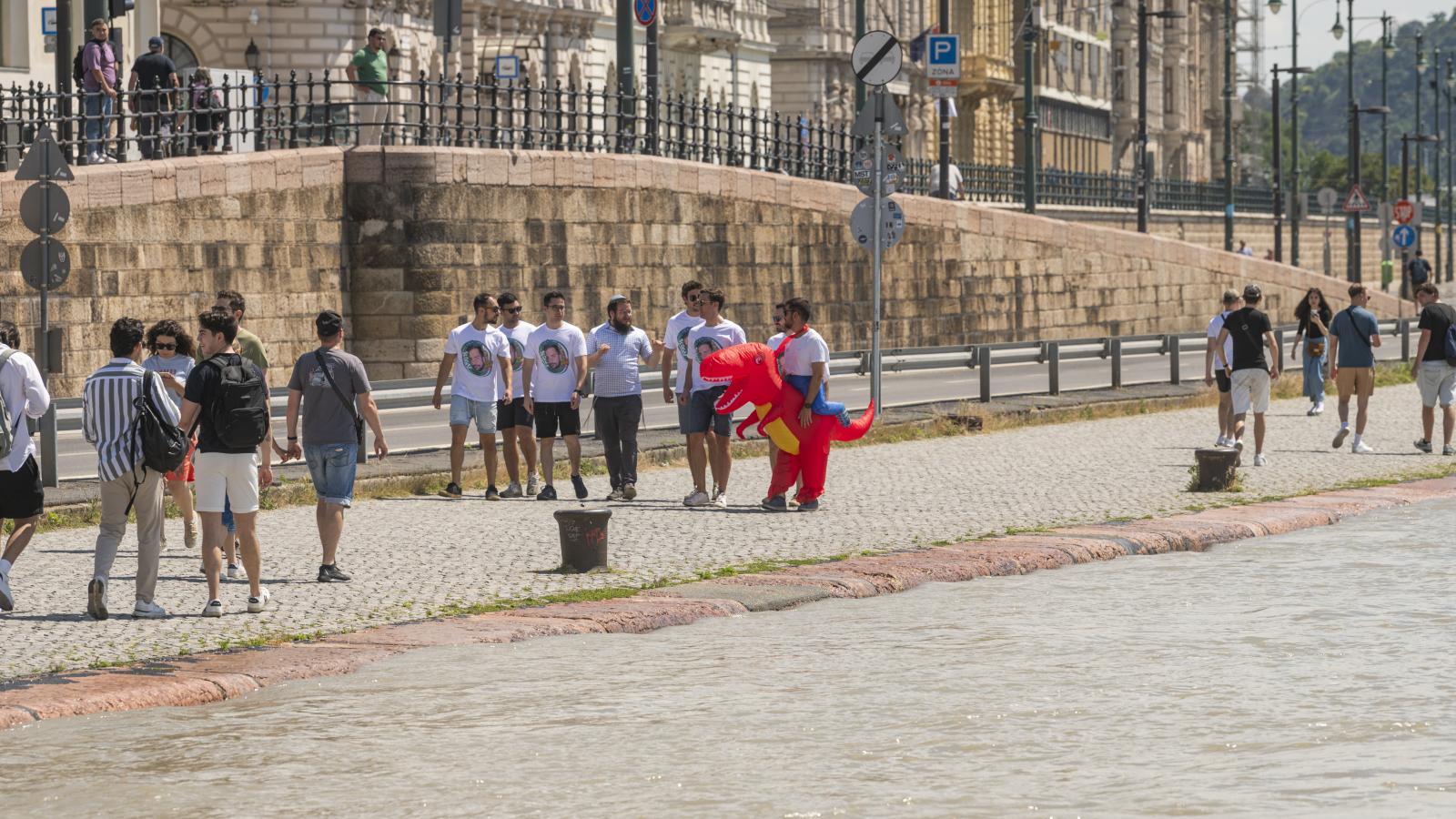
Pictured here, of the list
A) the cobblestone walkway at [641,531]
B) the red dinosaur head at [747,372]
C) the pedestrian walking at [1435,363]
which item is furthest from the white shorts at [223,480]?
the pedestrian walking at [1435,363]

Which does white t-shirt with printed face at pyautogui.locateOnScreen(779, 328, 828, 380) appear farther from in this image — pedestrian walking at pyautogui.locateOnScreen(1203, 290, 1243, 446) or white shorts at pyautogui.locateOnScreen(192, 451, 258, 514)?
pedestrian walking at pyautogui.locateOnScreen(1203, 290, 1243, 446)

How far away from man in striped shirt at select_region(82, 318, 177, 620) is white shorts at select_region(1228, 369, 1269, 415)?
11044 mm

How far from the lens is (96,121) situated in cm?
2600

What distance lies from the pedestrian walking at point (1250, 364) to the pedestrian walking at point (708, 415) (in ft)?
16.3

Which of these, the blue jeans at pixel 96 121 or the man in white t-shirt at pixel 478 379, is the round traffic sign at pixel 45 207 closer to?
the man in white t-shirt at pixel 478 379

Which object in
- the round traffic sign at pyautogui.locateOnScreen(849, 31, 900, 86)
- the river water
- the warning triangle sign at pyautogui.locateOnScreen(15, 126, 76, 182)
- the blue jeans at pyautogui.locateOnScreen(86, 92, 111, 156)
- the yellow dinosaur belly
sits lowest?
the river water

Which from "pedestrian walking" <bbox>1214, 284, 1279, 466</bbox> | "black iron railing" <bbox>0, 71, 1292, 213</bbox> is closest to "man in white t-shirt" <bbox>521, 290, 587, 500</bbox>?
"pedestrian walking" <bbox>1214, 284, 1279, 466</bbox>

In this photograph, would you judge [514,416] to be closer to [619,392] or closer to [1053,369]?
[619,392]

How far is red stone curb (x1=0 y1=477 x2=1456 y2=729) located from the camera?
998 centimetres

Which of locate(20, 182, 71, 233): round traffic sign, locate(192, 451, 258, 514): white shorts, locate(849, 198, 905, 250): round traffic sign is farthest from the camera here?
locate(849, 198, 905, 250): round traffic sign

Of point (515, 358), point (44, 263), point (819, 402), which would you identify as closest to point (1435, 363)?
point (819, 402)

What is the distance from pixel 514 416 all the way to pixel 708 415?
1641 millimetres

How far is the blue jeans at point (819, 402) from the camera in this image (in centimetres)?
1733

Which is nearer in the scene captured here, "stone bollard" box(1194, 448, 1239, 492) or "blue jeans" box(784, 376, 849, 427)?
"blue jeans" box(784, 376, 849, 427)
